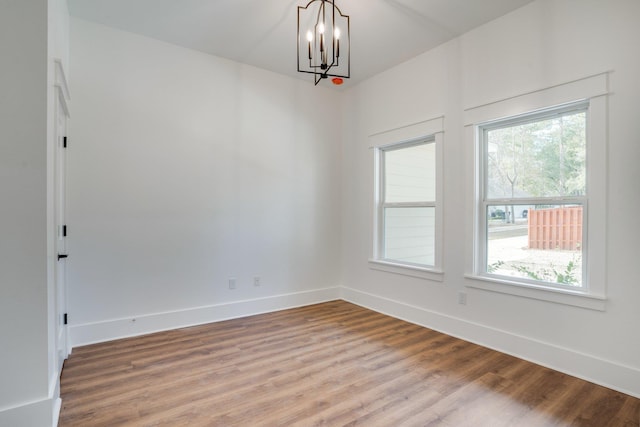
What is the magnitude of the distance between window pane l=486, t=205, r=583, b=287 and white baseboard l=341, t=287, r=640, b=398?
56 cm

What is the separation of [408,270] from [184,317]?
8.59ft

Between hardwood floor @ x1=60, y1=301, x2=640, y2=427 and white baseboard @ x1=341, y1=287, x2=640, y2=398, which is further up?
white baseboard @ x1=341, y1=287, x2=640, y2=398

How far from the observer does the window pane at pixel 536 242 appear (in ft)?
8.84

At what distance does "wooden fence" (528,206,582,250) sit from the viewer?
8.77 ft

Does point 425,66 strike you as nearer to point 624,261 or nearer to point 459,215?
point 459,215

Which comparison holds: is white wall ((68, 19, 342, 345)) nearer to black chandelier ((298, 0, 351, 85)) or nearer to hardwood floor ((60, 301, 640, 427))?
hardwood floor ((60, 301, 640, 427))

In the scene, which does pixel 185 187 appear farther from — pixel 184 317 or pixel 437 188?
pixel 437 188

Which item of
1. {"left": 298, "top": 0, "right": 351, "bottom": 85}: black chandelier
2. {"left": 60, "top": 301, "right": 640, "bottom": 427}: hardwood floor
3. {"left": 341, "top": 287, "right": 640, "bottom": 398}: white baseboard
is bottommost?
{"left": 60, "top": 301, "right": 640, "bottom": 427}: hardwood floor

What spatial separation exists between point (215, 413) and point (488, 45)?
150 inches

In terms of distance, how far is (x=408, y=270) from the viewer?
389 cm

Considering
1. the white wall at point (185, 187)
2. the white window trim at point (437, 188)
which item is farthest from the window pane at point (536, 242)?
the white wall at point (185, 187)

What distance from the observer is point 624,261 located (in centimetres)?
234

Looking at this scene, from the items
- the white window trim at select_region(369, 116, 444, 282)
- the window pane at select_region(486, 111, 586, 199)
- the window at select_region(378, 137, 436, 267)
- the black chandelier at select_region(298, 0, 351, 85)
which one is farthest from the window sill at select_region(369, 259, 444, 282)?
the black chandelier at select_region(298, 0, 351, 85)

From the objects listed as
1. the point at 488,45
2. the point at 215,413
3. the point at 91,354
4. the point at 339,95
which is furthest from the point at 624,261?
the point at 91,354
